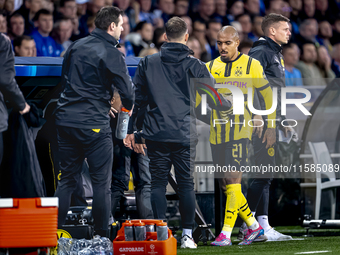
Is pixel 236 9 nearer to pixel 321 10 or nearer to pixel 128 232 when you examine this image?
pixel 321 10

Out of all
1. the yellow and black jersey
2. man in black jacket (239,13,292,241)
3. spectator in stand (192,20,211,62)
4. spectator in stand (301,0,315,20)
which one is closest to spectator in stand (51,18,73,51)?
spectator in stand (192,20,211,62)

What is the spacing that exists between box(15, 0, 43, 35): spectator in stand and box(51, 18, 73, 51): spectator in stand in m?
0.34

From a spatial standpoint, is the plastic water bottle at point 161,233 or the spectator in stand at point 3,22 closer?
the plastic water bottle at point 161,233

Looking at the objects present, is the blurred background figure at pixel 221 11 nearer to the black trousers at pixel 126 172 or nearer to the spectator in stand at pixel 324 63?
the spectator in stand at pixel 324 63

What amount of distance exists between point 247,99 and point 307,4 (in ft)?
26.6

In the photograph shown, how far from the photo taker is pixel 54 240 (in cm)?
388

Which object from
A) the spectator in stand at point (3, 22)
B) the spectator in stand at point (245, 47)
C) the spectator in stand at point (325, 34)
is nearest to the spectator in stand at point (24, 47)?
the spectator in stand at point (3, 22)

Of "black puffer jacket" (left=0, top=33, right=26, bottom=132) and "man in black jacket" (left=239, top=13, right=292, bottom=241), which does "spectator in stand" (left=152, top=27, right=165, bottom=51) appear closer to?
"man in black jacket" (left=239, top=13, right=292, bottom=241)

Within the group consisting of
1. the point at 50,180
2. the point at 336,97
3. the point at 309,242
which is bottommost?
the point at 309,242

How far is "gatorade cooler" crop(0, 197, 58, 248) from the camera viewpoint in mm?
3816

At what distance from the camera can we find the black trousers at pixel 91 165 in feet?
15.1

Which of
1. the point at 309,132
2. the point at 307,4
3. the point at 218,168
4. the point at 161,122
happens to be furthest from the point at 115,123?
the point at 307,4

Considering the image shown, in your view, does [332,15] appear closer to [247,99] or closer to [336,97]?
[336,97]

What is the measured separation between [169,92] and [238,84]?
2.50ft
